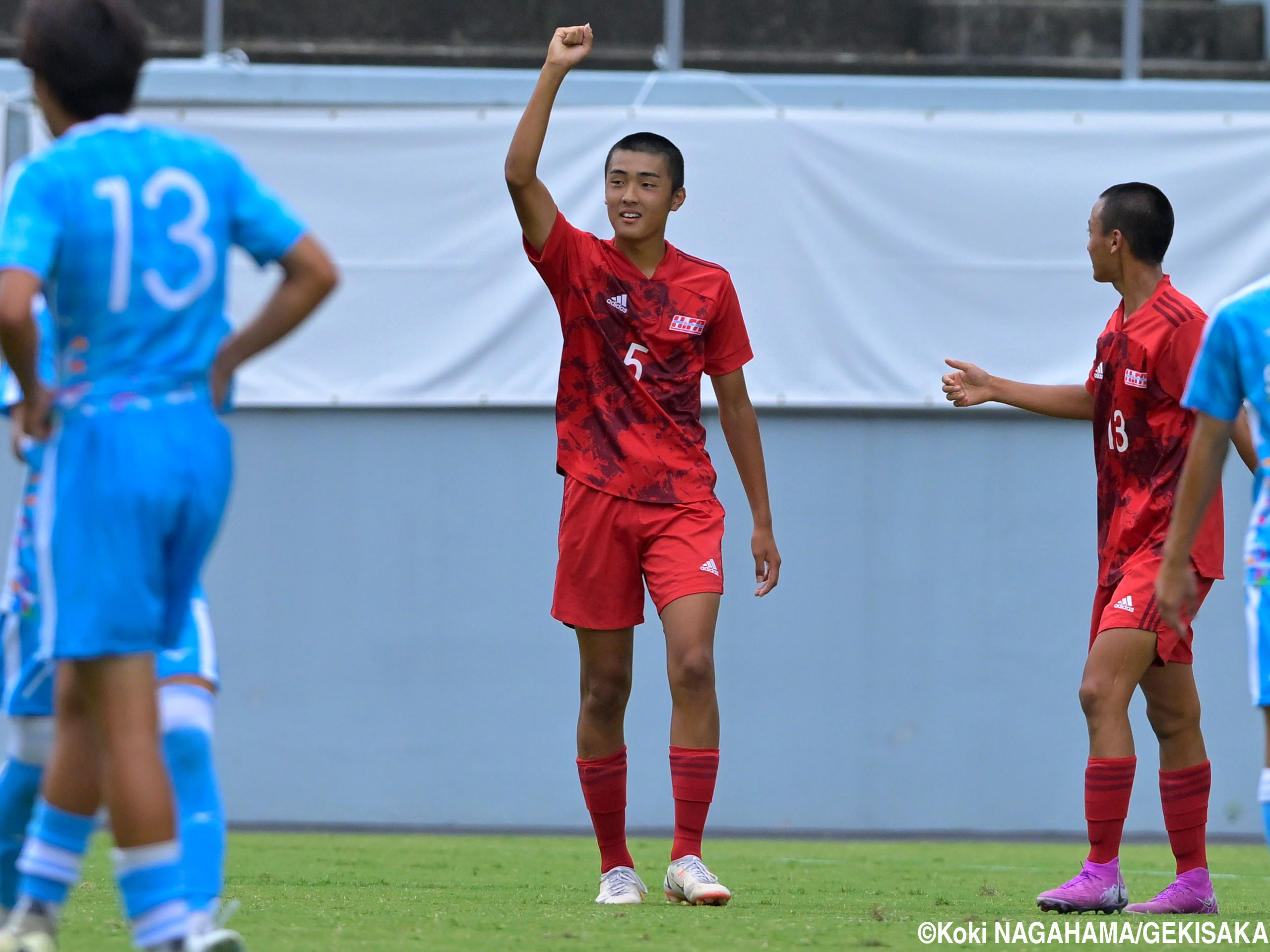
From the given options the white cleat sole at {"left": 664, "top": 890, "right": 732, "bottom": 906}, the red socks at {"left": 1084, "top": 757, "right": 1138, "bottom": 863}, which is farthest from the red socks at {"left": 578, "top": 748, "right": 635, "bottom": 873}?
the red socks at {"left": 1084, "top": 757, "right": 1138, "bottom": 863}

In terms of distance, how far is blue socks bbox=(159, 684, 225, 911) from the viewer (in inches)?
121

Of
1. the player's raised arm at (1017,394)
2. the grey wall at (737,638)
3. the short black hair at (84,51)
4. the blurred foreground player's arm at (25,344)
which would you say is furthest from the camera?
the grey wall at (737,638)

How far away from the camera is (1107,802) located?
4.58m

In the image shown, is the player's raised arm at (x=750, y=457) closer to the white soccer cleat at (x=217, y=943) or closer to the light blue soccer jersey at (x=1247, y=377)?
the light blue soccer jersey at (x=1247, y=377)

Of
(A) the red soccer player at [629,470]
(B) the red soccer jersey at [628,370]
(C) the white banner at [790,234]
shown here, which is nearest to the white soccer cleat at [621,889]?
(A) the red soccer player at [629,470]

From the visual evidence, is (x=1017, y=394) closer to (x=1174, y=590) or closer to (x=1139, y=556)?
(x=1139, y=556)

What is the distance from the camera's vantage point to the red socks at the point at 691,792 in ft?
15.2

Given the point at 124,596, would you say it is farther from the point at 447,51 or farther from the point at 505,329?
the point at 447,51

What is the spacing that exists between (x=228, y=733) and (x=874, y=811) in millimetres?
3247

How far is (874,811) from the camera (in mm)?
8406

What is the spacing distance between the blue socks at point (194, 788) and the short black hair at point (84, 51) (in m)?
1.07

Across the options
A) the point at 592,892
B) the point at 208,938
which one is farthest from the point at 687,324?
the point at 208,938

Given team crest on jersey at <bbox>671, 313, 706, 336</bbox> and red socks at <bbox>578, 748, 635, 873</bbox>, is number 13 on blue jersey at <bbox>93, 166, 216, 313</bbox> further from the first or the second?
red socks at <bbox>578, 748, 635, 873</bbox>

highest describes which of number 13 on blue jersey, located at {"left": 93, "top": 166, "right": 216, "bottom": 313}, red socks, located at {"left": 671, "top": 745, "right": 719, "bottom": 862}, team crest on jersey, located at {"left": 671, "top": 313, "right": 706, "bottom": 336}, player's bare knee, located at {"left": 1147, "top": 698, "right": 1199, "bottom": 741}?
number 13 on blue jersey, located at {"left": 93, "top": 166, "right": 216, "bottom": 313}
